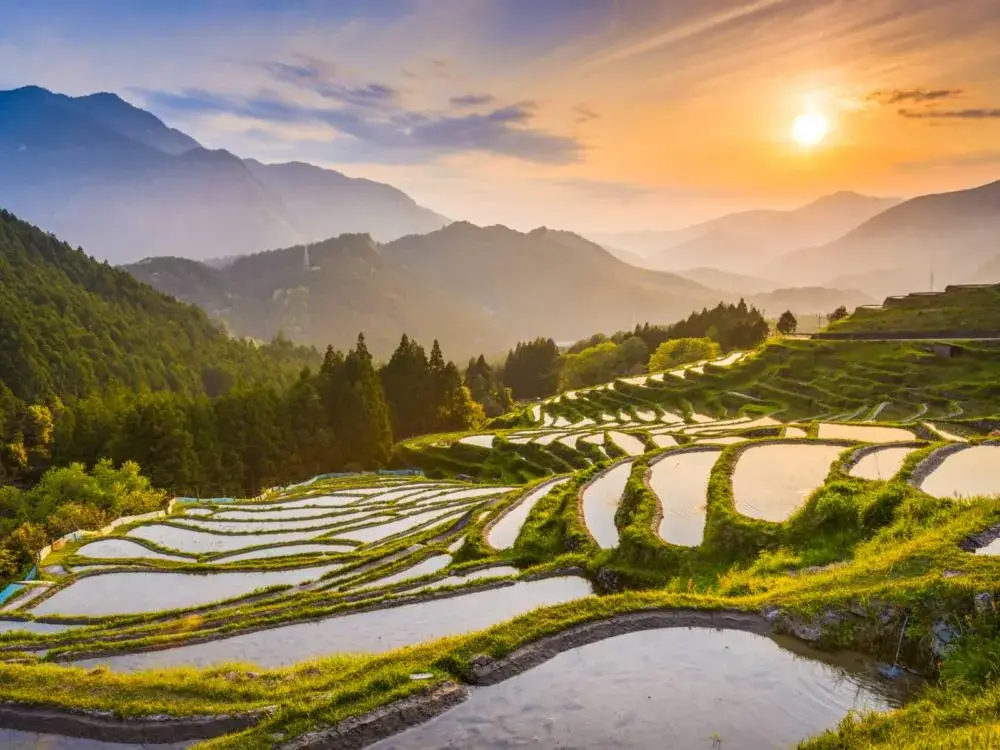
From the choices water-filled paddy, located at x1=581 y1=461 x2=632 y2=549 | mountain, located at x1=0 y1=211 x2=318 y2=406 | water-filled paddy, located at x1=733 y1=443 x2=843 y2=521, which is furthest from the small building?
mountain, located at x1=0 y1=211 x2=318 y2=406

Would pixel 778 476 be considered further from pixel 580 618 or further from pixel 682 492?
pixel 580 618

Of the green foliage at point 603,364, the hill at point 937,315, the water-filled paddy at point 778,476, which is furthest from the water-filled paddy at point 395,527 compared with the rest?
the green foliage at point 603,364

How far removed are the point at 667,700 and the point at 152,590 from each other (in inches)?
886

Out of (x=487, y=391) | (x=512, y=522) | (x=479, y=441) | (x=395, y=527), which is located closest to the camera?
(x=512, y=522)

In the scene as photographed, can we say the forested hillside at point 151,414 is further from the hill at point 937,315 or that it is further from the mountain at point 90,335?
the hill at point 937,315

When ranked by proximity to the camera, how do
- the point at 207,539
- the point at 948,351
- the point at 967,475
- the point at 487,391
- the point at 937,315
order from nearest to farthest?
the point at 967,475
the point at 207,539
the point at 948,351
the point at 937,315
the point at 487,391

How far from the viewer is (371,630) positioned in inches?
613

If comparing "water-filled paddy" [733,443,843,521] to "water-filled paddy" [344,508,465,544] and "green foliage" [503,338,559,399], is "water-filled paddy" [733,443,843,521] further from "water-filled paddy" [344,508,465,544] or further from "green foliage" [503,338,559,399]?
"green foliage" [503,338,559,399]

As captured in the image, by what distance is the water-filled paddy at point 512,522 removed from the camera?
2195cm

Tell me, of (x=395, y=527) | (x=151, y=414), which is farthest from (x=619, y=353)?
(x=395, y=527)

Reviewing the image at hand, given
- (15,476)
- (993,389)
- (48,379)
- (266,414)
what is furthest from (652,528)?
(48,379)

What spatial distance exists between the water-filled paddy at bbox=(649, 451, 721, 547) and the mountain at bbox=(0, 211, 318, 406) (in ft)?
330

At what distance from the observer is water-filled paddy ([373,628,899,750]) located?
29.4 feet

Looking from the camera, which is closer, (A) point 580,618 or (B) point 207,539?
(A) point 580,618
